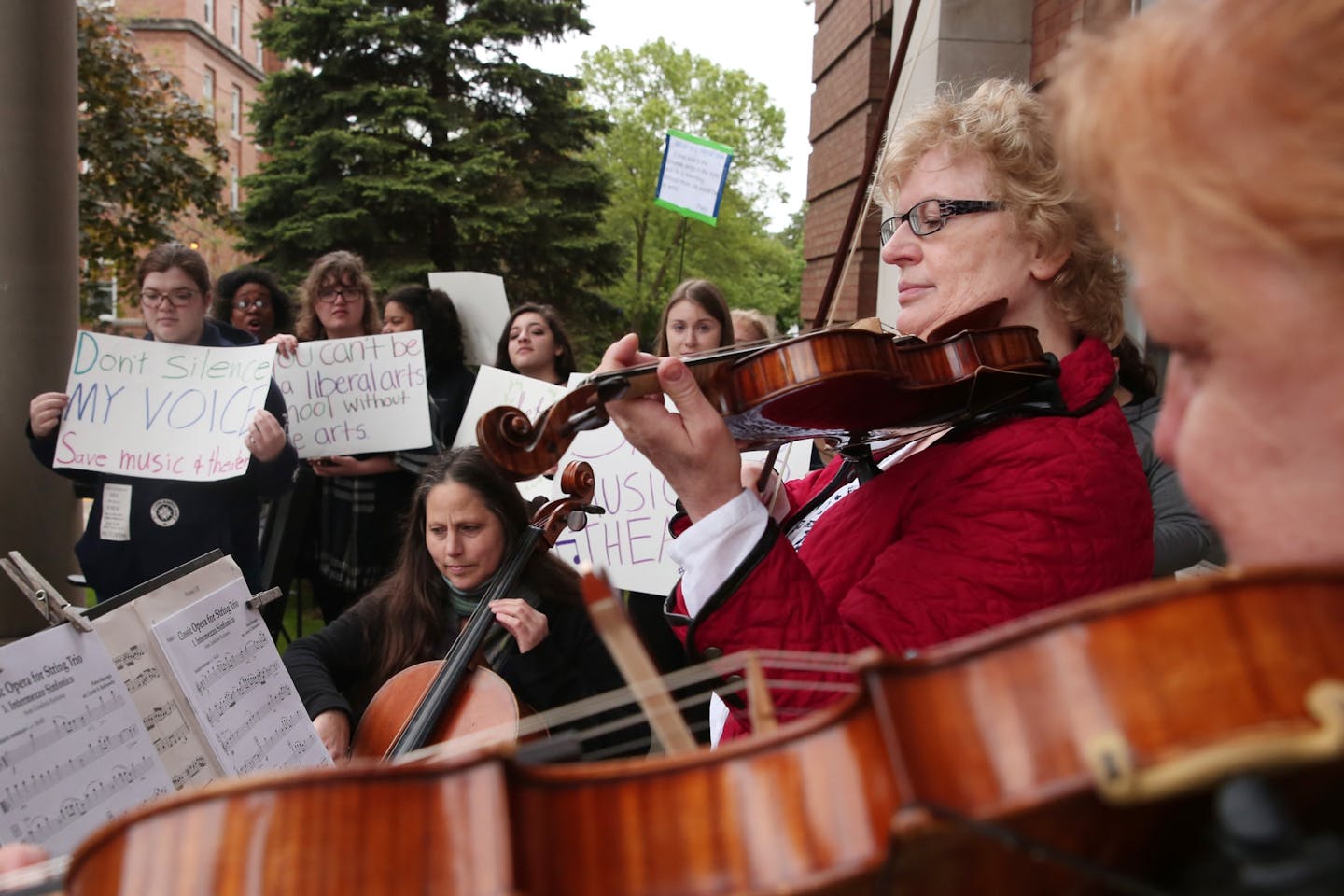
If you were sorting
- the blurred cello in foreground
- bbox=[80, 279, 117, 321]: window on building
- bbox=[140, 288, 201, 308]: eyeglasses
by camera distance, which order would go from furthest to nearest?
bbox=[80, 279, 117, 321]: window on building
bbox=[140, 288, 201, 308]: eyeglasses
the blurred cello in foreground

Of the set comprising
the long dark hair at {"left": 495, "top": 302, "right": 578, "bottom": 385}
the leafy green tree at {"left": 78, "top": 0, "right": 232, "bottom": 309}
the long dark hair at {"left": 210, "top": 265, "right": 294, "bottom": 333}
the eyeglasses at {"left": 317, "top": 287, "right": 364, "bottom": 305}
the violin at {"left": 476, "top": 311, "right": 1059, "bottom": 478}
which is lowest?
the violin at {"left": 476, "top": 311, "right": 1059, "bottom": 478}

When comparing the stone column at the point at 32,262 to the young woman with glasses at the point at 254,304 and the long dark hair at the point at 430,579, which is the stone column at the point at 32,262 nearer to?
the young woman with glasses at the point at 254,304

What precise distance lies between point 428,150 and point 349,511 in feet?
43.6

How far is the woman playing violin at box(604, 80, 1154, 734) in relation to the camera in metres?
1.51

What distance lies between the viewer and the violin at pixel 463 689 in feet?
9.06

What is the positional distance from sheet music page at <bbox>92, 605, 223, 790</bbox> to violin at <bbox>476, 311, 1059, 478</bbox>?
2.41 feet

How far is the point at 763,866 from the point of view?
2.48ft

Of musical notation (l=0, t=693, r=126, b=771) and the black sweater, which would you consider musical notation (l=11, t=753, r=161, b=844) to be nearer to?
musical notation (l=0, t=693, r=126, b=771)

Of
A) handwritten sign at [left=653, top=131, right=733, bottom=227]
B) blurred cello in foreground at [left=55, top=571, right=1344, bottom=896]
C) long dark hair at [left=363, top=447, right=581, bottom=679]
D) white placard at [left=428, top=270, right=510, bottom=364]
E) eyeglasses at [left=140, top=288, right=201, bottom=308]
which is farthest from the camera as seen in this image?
handwritten sign at [left=653, top=131, right=733, bottom=227]

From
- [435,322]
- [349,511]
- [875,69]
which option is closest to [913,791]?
[349,511]

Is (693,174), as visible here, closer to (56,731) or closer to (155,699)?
(155,699)

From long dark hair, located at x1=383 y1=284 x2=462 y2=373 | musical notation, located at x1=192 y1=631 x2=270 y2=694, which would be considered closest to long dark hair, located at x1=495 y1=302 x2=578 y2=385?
long dark hair, located at x1=383 y1=284 x2=462 y2=373

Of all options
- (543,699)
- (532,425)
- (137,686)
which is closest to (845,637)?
(532,425)

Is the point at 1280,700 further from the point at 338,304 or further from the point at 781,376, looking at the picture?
the point at 338,304
